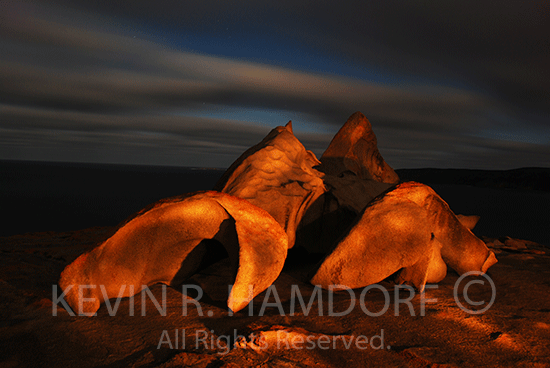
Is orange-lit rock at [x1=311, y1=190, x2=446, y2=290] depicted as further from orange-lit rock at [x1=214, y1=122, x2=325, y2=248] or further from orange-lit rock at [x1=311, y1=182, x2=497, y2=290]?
orange-lit rock at [x1=214, y1=122, x2=325, y2=248]

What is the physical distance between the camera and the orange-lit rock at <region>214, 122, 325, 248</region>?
4.21 m

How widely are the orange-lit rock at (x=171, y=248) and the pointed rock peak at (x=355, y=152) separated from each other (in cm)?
299

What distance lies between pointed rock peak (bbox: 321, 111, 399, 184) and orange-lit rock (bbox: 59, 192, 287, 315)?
9.80 ft

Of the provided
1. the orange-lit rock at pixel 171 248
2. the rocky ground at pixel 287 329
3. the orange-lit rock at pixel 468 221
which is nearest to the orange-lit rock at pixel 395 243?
the rocky ground at pixel 287 329

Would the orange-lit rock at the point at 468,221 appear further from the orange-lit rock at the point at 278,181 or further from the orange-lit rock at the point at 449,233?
the orange-lit rock at the point at 278,181

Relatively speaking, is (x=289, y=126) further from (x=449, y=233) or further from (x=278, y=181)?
(x=449, y=233)

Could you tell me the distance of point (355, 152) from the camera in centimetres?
637

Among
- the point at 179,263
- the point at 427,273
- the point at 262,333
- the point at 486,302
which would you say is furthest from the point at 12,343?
the point at 486,302

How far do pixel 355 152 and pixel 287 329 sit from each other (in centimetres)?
446

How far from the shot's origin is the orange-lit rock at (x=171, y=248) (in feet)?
9.89

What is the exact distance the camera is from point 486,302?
328cm

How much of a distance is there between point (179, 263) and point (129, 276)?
0.50 m

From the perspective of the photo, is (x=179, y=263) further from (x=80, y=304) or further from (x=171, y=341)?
(x=171, y=341)

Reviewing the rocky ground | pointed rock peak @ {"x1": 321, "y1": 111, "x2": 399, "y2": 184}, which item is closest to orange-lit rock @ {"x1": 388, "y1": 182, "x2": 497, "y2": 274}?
the rocky ground
